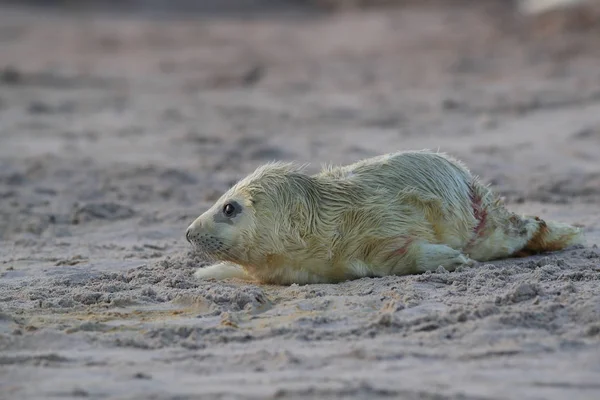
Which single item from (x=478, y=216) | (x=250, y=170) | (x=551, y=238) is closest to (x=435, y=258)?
(x=478, y=216)

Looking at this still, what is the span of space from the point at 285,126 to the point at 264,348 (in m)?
7.30

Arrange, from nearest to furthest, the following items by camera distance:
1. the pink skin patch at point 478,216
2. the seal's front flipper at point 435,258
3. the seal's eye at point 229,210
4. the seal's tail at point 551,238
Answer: the seal's front flipper at point 435,258 → the seal's eye at point 229,210 → the pink skin patch at point 478,216 → the seal's tail at point 551,238

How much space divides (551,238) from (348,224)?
4.10ft

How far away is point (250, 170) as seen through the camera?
9336 millimetres

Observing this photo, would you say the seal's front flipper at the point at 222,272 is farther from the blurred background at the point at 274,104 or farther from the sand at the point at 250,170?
the blurred background at the point at 274,104

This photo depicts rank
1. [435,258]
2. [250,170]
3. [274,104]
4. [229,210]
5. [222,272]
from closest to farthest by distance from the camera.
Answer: [435,258] → [229,210] → [222,272] → [250,170] → [274,104]

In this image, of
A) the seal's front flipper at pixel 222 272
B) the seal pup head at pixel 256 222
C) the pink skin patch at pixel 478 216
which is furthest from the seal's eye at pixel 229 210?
the pink skin patch at pixel 478 216

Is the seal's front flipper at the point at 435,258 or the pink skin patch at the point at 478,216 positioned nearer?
the seal's front flipper at the point at 435,258

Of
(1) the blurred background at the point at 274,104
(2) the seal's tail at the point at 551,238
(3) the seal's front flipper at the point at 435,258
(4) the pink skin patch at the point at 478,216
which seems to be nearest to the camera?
(3) the seal's front flipper at the point at 435,258

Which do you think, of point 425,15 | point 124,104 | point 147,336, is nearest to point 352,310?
point 147,336

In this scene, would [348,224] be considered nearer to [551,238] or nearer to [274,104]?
[551,238]

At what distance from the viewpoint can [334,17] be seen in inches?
936

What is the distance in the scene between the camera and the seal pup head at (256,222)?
5.64 m

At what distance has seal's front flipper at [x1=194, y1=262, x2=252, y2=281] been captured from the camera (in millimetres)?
5840
